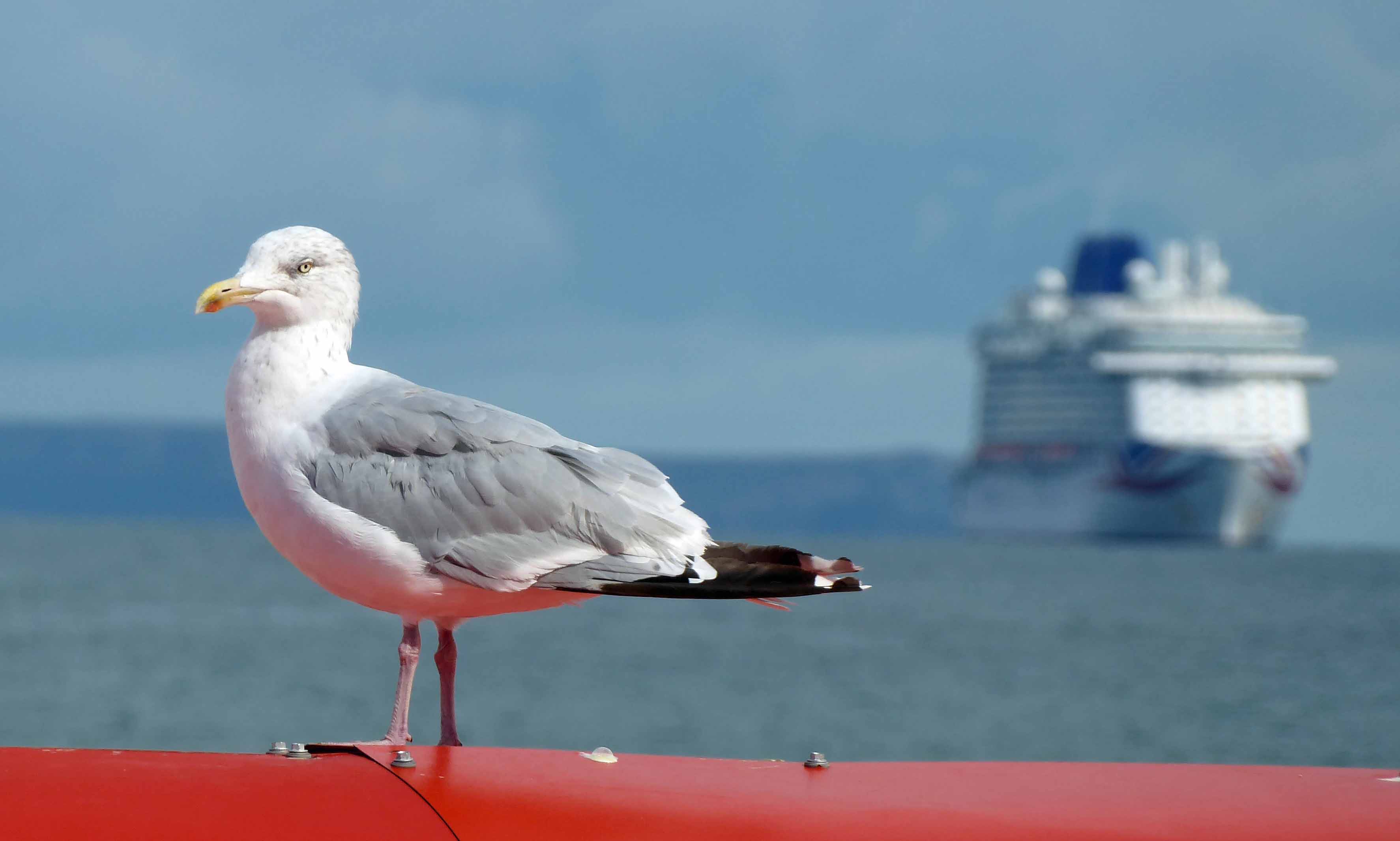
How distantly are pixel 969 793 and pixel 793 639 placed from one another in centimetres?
4275

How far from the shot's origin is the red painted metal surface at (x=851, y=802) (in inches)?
117

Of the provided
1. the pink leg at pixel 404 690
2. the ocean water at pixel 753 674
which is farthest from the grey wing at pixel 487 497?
the ocean water at pixel 753 674

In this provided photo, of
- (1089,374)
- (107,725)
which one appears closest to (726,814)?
(107,725)

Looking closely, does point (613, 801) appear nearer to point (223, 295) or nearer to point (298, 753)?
point (298, 753)

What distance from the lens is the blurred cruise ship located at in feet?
265

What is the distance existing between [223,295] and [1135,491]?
8296cm

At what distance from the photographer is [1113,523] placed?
288 ft

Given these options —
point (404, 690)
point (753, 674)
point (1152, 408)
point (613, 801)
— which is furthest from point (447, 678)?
point (1152, 408)

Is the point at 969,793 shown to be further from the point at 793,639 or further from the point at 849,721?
the point at 793,639

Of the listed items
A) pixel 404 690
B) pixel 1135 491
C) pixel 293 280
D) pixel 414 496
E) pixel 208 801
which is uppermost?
pixel 1135 491

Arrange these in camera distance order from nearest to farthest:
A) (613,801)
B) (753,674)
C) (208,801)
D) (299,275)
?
(208,801)
(613,801)
(299,275)
(753,674)

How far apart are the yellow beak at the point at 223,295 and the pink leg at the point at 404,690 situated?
0.72 metres

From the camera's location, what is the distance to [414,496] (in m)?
3.32

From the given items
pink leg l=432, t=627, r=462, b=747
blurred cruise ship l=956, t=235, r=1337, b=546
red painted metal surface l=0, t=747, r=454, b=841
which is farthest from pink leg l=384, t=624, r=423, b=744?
blurred cruise ship l=956, t=235, r=1337, b=546
